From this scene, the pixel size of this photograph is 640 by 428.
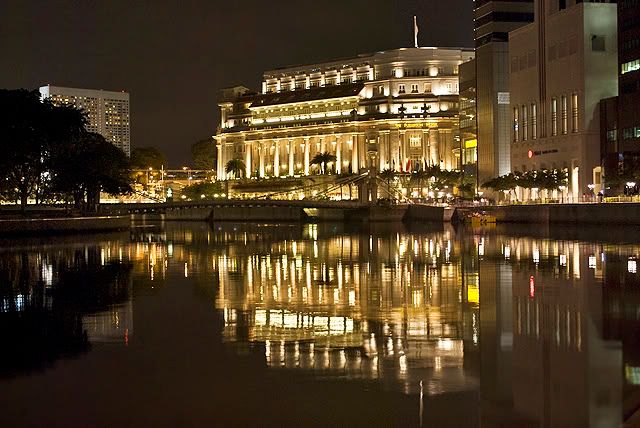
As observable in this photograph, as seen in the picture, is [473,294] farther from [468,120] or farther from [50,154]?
[468,120]

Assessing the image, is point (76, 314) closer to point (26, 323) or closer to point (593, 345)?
point (26, 323)

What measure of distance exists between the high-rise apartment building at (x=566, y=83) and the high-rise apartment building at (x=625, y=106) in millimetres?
3260

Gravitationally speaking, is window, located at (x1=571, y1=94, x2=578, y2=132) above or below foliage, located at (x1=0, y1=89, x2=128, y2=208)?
above

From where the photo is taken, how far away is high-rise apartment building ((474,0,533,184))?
158375mm

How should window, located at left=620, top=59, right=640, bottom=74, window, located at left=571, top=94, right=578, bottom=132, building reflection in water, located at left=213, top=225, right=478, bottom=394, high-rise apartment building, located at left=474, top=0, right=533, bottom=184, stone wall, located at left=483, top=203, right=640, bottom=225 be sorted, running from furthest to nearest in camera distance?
high-rise apartment building, located at left=474, top=0, right=533, bottom=184
window, located at left=571, top=94, right=578, bottom=132
window, located at left=620, top=59, right=640, bottom=74
stone wall, located at left=483, top=203, right=640, bottom=225
building reflection in water, located at left=213, top=225, right=478, bottom=394

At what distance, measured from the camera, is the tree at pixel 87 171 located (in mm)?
115188

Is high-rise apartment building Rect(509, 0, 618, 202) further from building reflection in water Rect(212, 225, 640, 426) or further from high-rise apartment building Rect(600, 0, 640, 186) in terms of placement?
building reflection in water Rect(212, 225, 640, 426)

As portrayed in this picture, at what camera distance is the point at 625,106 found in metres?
120

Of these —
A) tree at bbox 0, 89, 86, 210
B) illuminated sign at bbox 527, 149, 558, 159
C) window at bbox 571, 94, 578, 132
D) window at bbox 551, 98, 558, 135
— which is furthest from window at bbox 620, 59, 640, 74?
tree at bbox 0, 89, 86, 210

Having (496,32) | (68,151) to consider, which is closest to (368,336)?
(68,151)

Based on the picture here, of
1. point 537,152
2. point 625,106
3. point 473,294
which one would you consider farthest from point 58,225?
point 473,294

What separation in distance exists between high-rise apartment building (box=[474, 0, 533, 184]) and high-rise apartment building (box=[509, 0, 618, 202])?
914 cm

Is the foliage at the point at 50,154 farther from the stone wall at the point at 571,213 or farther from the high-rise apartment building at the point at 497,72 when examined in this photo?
the high-rise apartment building at the point at 497,72

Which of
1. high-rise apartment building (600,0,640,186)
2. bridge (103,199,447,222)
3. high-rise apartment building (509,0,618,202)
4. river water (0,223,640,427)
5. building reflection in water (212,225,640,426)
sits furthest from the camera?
bridge (103,199,447,222)
